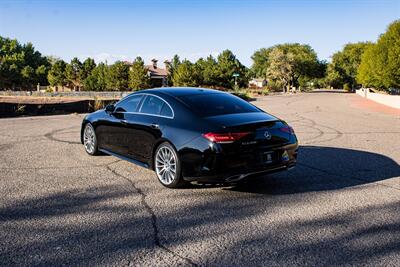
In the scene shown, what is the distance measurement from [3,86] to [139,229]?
279ft

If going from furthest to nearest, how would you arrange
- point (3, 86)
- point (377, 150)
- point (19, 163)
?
point (3, 86) → point (377, 150) → point (19, 163)

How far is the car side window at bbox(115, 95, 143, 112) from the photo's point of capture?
656cm

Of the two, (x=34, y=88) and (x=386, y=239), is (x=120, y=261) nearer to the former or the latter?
(x=386, y=239)

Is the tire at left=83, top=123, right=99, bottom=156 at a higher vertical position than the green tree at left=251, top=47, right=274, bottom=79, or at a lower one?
lower

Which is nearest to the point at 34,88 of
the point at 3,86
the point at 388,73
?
the point at 3,86

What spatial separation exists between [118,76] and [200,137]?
204ft

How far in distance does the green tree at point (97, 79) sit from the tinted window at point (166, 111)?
65137 mm

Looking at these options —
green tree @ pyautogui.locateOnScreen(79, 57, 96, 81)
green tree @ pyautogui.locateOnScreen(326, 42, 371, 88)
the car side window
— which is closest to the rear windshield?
the car side window

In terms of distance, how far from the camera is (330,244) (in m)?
3.67

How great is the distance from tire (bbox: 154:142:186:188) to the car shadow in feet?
2.86

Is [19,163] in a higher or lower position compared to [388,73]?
lower

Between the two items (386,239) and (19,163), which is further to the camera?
(19,163)

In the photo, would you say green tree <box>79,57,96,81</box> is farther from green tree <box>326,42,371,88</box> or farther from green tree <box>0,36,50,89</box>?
green tree <box>326,42,371,88</box>

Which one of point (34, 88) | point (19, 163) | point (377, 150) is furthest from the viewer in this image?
point (34, 88)
